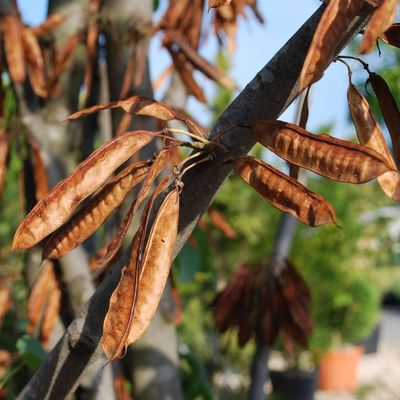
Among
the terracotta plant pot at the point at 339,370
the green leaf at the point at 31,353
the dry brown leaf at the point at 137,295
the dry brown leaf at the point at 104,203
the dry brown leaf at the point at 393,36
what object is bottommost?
the terracotta plant pot at the point at 339,370

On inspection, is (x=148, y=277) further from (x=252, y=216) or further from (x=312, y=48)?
(x=252, y=216)

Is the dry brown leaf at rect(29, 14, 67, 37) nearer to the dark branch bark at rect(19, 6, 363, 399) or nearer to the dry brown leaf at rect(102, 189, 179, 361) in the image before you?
the dark branch bark at rect(19, 6, 363, 399)

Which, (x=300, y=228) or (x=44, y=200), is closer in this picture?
(x=44, y=200)

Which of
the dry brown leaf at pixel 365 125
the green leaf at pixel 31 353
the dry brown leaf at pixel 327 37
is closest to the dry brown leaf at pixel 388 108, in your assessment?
the dry brown leaf at pixel 365 125

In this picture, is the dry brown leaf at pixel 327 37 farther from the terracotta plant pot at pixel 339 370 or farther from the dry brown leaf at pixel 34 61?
the terracotta plant pot at pixel 339 370

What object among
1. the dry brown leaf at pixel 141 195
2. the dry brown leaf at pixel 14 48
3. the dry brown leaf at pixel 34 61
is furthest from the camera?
the dry brown leaf at pixel 34 61

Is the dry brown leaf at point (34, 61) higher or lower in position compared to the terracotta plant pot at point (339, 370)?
higher

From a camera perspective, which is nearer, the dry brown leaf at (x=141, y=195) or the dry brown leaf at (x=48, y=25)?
the dry brown leaf at (x=141, y=195)

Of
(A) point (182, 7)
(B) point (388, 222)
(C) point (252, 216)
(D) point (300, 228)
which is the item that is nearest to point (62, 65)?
(A) point (182, 7)
